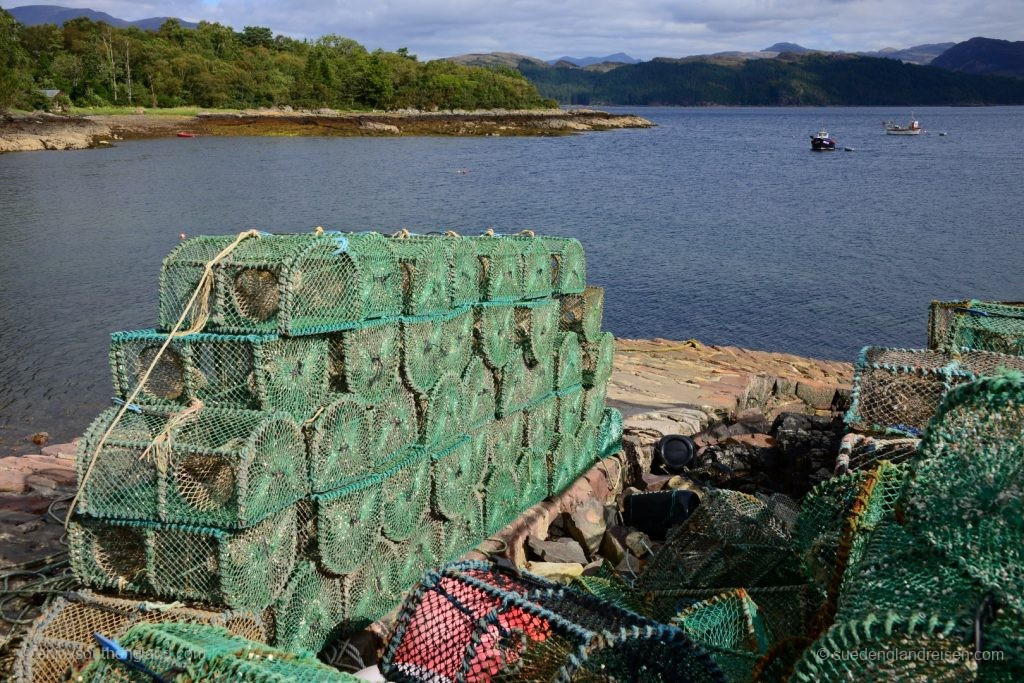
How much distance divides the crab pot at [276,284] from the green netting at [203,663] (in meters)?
2.07

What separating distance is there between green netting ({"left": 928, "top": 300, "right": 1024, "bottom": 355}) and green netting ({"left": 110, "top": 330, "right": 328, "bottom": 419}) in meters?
6.06

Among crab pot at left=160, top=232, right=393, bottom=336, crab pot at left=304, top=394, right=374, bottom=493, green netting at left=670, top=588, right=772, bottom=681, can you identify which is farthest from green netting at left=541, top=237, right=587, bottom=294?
green netting at left=670, top=588, right=772, bottom=681

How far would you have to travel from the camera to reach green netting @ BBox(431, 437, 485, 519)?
22.7ft

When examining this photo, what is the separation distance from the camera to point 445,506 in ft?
23.1

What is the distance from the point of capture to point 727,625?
4.75 metres

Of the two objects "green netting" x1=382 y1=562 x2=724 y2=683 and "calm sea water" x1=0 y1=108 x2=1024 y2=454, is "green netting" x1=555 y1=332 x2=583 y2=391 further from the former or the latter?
"calm sea water" x1=0 y1=108 x2=1024 y2=454

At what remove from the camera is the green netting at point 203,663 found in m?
3.48

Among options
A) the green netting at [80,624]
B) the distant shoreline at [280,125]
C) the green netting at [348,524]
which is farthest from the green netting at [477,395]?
the distant shoreline at [280,125]

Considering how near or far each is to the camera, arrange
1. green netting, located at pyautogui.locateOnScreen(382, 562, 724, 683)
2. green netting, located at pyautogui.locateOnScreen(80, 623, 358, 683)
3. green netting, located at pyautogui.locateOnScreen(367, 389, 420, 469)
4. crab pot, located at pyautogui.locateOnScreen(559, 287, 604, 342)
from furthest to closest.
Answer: crab pot, located at pyautogui.locateOnScreen(559, 287, 604, 342)
green netting, located at pyautogui.locateOnScreen(367, 389, 420, 469)
green netting, located at pyautogui.locateOnScreen(382, 562, 724, 683)
green netting, located at pyautogui.locateOnScreen(80, 623, 358, 683)

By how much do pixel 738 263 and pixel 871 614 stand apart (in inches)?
1071

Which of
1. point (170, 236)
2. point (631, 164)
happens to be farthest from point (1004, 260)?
point (631, 164)

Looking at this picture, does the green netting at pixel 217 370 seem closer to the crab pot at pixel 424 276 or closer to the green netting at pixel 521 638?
the crab pot at pixel 424 276

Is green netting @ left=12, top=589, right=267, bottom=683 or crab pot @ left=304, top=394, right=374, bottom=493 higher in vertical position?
crab pot @ left=304, top=394, right=374, bottom=493

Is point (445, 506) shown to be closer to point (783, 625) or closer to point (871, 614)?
point (783, 625)
